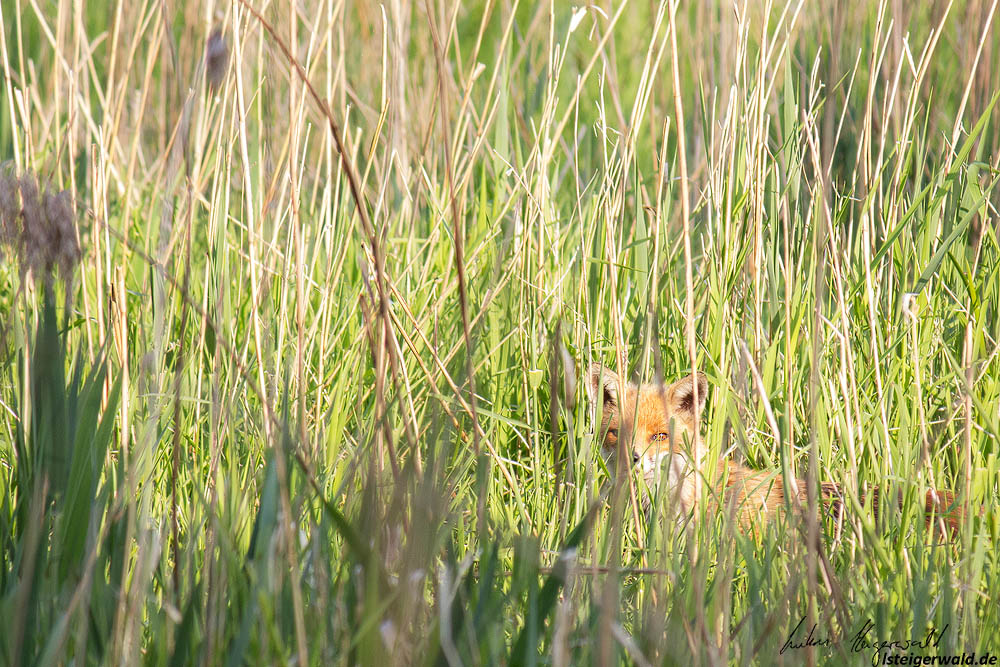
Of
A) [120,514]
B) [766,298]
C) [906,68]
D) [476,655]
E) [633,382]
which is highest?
[906,68]

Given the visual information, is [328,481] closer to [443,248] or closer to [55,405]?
[55,405]

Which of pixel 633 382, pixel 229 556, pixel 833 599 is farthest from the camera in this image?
pixel 633 382

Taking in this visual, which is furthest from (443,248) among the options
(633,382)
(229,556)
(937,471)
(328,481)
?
(229,556)

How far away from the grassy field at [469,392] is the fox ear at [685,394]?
4 cm

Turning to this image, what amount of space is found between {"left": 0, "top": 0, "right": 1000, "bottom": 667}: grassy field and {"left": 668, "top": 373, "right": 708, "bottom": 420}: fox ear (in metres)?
0.04

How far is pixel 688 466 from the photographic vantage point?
1654 millimetres

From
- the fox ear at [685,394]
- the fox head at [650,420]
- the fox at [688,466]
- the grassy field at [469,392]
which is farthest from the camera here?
the fox ear at [685,394]

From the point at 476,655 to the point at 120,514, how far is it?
52 cm

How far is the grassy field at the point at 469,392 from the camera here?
1110 mm

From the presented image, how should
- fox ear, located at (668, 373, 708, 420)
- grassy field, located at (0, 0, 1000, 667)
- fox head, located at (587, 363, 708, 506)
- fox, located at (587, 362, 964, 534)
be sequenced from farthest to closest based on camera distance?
fox ear, located at (668, 373, 708, 420), fox head, located at (587, 363, 708, 506), fox, located at (587, 362, 964, 534), grassy field, located at (0, 0, 1000, 667)

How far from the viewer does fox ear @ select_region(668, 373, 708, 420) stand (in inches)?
82.3

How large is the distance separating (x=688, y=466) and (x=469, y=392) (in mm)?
400

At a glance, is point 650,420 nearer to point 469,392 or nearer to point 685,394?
point 685,394

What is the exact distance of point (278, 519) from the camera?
121cm
